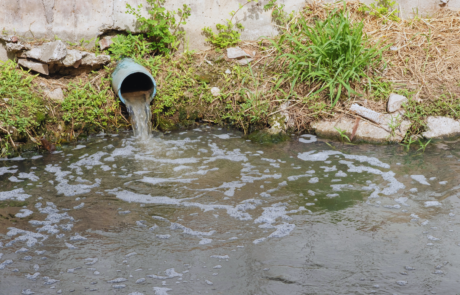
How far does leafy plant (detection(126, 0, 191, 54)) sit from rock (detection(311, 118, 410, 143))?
2.51 metres

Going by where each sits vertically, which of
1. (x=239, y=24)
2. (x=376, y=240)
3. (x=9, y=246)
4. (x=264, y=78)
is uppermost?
(x=239, y=24)

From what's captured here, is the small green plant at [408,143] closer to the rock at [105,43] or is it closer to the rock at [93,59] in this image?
the rock at [93,59]

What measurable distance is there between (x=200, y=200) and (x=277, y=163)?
3.84ft

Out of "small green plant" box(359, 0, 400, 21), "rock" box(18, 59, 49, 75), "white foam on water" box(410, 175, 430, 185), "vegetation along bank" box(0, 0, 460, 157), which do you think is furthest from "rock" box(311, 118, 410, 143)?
"rock" box(18, 59, 49, 75)

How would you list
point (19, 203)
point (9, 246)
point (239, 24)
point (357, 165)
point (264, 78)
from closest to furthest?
point (9, 246)
point (19, 203)
point (357, 165)
point (264, 78)
point (239, 24)

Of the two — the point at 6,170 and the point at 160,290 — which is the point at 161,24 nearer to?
the point at 6,170

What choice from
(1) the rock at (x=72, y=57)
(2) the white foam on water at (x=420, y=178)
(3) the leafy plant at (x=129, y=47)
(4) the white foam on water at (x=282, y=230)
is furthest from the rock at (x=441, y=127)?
(1) the rock at (x=72, y=57)

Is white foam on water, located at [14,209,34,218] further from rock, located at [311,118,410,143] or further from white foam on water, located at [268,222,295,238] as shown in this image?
rock, located at [311,118,410,143]

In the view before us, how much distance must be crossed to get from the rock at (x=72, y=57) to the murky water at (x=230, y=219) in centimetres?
134

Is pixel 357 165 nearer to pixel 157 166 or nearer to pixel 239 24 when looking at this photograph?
pixel 157 166

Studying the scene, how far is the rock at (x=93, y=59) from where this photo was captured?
5.70m

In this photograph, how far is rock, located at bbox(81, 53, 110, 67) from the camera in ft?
18.7

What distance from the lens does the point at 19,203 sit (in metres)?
3.73

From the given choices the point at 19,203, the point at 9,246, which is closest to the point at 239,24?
the point at 19,203
